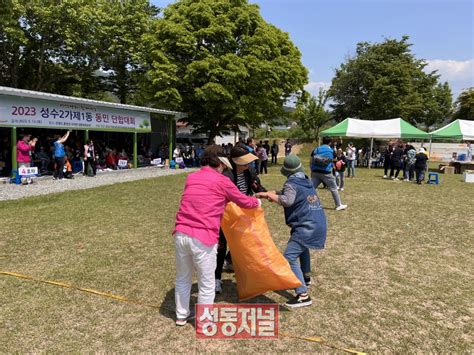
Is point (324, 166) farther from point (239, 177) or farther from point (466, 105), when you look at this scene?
point (466, 105)

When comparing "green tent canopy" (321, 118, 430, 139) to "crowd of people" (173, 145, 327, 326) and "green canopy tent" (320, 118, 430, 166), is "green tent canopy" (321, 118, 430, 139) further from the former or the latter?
"crowd of people" (173, 145, 327, 326)

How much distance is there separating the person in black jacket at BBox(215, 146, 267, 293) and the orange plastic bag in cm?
39

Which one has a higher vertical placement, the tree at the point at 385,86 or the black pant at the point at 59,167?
the tree at the point at 385,86

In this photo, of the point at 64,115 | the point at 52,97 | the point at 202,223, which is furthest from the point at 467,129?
the point at 202,223

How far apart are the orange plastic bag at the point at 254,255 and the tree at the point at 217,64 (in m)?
15.6

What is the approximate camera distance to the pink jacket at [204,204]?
9.94ft

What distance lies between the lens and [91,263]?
4844 millimetres

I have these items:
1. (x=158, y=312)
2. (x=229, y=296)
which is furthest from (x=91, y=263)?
(x=229, y=296)

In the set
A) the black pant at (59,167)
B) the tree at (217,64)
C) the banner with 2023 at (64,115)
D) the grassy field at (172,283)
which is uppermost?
the tree at (217,64)

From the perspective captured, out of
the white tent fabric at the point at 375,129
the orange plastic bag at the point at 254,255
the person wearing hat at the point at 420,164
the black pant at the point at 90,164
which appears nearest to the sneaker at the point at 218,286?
the orange plastic bag at the point at 254,255

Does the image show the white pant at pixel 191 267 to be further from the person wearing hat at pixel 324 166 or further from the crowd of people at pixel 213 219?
the person wearing hat at pixel 324 166

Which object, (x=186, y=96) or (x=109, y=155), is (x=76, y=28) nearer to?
(x=186, y=96)

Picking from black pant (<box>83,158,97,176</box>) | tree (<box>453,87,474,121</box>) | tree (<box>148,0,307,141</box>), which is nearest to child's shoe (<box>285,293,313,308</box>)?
black pant (<box>83,158,97,176</box>)

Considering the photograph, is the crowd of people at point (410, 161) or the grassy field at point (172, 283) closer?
the grassy field at point (172, 283)
